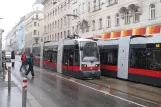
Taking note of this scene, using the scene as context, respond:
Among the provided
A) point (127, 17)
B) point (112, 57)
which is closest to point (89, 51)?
point (112, 57)

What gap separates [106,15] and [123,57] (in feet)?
60.3

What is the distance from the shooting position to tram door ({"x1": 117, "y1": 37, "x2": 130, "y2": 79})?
20594 mm

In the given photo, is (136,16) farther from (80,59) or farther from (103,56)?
(80,59)

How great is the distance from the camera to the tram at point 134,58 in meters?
17.5

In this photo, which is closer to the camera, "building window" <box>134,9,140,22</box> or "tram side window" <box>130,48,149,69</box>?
"tram side window" <box>130,48,149,69</box>

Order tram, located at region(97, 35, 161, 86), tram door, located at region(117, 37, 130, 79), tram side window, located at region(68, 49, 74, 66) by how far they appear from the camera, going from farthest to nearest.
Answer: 1. tram side window, located at region(68, 49, 74, 66)
2. tram door, located at region(117, 37, 130, 79)
3. tram, located at region(97, 35, 161, 86)

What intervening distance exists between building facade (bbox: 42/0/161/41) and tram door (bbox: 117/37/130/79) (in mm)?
7990

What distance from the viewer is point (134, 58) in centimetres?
1967

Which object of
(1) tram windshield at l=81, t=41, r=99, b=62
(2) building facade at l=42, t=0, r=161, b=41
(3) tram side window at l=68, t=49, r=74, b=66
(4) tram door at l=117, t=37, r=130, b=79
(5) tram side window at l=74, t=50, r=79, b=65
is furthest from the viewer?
(2) building facade at l=42, t=0, r=161, b=41

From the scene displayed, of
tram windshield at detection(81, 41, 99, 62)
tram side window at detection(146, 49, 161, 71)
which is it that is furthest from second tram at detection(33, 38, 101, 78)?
tram side window at detection(146, 49, 161, 71)

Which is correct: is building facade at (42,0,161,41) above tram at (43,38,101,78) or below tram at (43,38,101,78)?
above

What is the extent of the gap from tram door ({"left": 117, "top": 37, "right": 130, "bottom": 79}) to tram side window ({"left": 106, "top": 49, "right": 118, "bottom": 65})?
85cm

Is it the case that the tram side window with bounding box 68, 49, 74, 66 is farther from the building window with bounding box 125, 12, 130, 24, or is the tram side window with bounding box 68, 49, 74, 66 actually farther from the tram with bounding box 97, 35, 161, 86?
the building window with bounding box 125, 12, 130, 24

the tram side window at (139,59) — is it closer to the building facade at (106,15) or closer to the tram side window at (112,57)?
the tram side window at (112,57)
